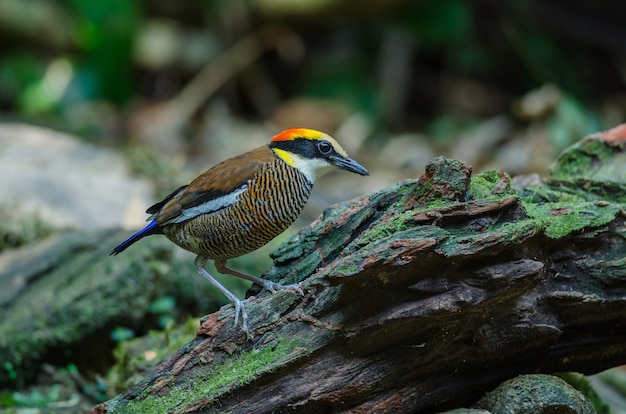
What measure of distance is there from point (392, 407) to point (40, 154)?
683cm

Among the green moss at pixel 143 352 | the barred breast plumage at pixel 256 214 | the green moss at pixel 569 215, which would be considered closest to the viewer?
the green moss at pixel 569 215

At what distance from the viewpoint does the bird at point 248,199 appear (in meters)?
4.55

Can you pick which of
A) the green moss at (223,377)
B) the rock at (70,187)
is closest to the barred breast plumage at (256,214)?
the green moss at (223,377)

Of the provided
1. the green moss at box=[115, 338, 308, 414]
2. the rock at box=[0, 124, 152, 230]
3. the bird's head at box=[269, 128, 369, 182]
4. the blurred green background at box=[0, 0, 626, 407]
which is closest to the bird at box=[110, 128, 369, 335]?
the bird's head at box=[269, 128, 369, 182]

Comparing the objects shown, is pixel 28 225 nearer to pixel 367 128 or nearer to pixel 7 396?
pixel 7 396

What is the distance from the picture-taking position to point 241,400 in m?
3.85

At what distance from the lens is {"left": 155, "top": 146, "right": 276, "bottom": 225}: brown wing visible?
15.3 feet

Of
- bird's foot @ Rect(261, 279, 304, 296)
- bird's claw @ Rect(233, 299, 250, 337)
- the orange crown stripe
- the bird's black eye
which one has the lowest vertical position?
bird's claw @ Rect(233, 299, 250, 337)

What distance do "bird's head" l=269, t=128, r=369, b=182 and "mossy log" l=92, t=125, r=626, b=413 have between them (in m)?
0.42

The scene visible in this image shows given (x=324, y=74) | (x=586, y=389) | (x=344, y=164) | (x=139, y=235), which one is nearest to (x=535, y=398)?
(x=586, y=389)

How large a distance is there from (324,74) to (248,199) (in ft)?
30.3

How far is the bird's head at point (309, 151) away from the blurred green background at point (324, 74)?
5897mm

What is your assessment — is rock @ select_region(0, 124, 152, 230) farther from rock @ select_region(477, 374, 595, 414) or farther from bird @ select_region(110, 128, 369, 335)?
rock @ select_region(477, 374, 595, 414)

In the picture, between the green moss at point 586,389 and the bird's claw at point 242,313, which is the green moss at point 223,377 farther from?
the green moss at point 586,389
